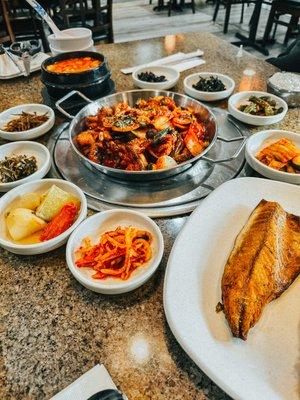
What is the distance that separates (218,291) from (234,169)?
0.71 meters

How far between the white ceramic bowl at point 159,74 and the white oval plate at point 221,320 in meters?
1.21

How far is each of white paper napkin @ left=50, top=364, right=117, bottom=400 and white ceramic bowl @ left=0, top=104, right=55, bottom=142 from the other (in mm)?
1302

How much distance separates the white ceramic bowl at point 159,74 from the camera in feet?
6.95

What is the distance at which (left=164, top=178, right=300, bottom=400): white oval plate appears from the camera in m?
0.76

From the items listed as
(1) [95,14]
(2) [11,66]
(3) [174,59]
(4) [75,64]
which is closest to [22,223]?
(4) [75,64]

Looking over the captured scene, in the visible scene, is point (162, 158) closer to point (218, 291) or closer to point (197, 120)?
point (197, 120)

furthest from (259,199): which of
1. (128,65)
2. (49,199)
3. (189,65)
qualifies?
(128,65)

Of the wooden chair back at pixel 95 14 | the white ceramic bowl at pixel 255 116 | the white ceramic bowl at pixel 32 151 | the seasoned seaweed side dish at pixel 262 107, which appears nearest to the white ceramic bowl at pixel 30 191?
the white ceramic bowl at pixel 32 151

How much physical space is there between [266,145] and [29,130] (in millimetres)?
1270

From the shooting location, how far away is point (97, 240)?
1147mm

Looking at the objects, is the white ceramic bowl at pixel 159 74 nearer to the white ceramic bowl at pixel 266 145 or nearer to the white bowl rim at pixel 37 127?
the white bowl rim at pixel 37 127

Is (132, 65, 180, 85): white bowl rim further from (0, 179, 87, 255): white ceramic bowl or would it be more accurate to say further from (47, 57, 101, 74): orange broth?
(0, 179, 87, 255): white ceramic bowl

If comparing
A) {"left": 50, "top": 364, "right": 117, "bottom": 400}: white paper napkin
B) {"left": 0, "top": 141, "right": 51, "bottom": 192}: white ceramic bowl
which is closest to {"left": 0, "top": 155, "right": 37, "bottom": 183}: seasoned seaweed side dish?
{"left": 0, "top": 141, "right": 51, "bottom": 192}: white ceramic bowl

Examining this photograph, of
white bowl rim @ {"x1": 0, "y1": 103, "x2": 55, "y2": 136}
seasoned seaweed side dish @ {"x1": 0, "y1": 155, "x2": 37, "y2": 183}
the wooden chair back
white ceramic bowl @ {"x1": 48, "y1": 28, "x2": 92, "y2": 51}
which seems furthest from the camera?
the wooden chair back
